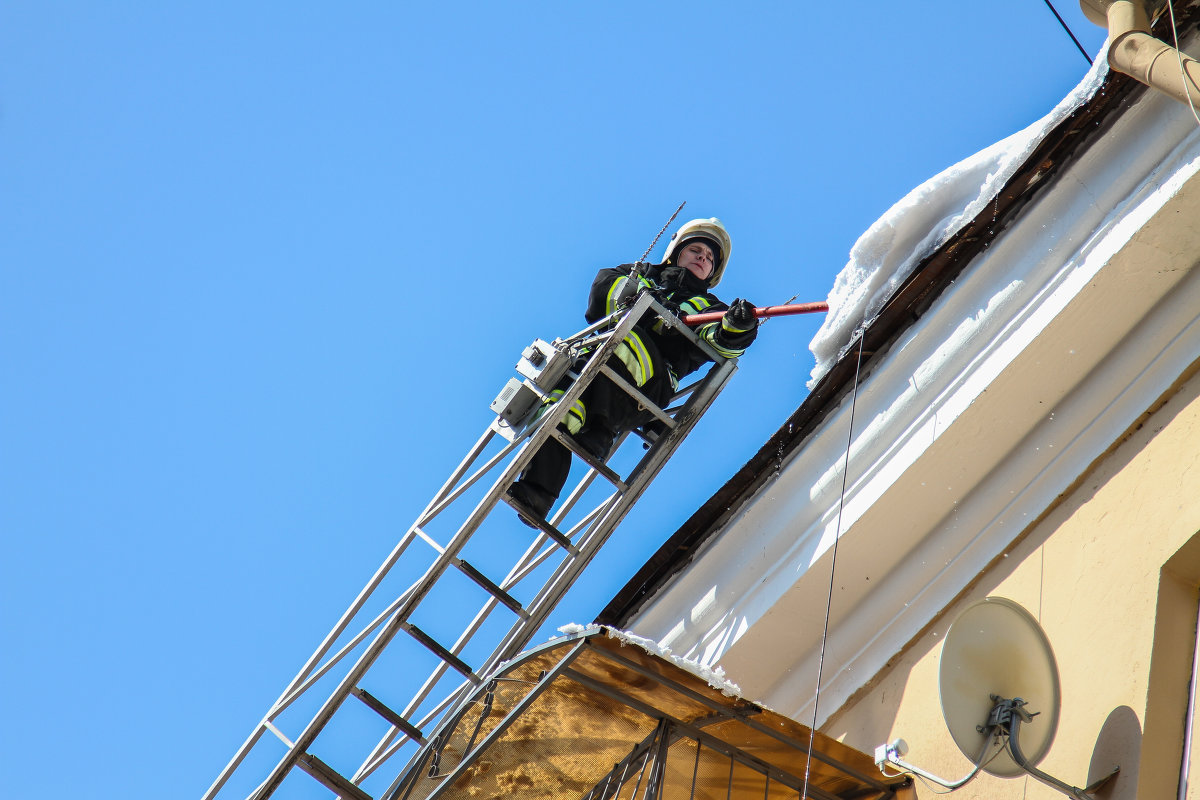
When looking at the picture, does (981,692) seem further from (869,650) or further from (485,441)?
(485,441)

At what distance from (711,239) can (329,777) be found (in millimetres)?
3805

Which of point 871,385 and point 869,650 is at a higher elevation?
point 871,385

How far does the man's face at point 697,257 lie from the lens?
7.95 m

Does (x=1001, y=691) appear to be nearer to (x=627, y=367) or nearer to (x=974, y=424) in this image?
(x=974, y=424)

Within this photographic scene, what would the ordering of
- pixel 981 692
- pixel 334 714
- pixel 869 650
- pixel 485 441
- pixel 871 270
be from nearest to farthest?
pixel 981 692
pixel 869 650
pixel 871 270
pixel 334 714
pixel 485 441

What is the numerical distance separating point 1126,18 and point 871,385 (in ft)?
5.76

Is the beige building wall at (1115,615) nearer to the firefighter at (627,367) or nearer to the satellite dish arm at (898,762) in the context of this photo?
the satellite dish arm at (898,762)

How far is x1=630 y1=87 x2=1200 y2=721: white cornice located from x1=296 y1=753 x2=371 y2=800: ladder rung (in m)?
2.00

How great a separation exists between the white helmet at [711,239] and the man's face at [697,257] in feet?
0.13

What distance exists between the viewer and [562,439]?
6.79 metres

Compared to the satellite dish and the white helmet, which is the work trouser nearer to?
the white helmet

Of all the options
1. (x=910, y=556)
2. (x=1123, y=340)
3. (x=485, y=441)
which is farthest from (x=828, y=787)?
(x=485, y=441)

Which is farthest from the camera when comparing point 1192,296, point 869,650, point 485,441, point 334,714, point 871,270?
point 485,441

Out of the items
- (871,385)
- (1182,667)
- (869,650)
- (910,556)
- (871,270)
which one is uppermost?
(871,270)
